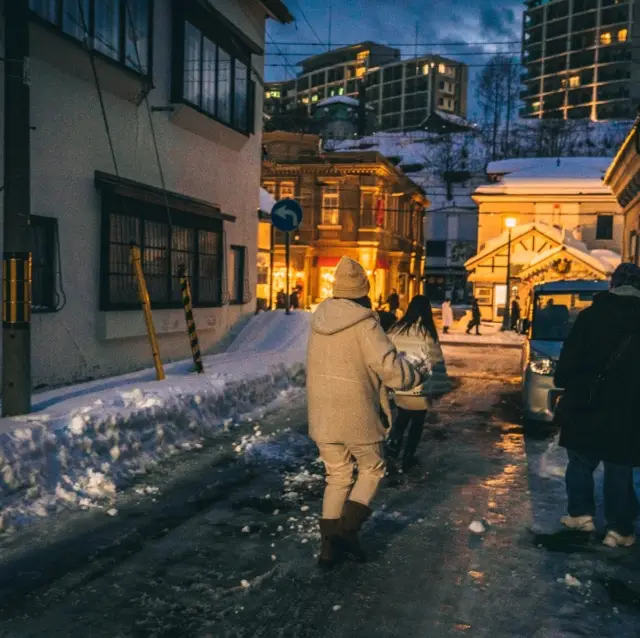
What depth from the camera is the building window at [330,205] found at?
4212cm

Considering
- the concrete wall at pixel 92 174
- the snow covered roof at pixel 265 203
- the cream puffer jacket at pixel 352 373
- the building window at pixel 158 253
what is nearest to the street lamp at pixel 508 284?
the snow covered roof at pixel 265 203

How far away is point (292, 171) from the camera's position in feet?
138

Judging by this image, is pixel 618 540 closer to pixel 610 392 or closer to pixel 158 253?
pixel 610 392

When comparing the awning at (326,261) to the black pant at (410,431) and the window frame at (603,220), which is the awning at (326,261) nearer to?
the window frame at (603,220)

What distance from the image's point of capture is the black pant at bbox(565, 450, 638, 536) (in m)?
4.91

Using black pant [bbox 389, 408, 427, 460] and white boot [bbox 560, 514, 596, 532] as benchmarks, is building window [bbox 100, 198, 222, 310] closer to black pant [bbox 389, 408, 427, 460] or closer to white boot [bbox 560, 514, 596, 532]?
black pant [bbox 389, 408, 427, 460]

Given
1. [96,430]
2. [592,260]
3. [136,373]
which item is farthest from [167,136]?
[592,260]

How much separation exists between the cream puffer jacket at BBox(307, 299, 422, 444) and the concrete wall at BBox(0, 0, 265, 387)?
5985 mm

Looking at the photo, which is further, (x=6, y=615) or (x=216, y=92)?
(x=216, y=92)

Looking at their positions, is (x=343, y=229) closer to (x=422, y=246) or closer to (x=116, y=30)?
(x=422, y=246)

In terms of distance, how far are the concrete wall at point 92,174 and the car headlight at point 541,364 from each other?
6.20 metres

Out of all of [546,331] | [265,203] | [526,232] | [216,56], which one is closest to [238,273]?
[265,203]

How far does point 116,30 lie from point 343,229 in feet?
104

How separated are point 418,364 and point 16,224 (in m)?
4.24
